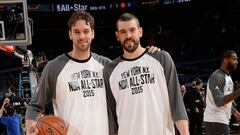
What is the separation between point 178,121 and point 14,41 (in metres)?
4.23

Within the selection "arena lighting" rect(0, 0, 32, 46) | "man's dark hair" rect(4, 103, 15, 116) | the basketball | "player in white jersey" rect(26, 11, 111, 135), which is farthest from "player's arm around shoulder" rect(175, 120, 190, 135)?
"man's dark hair" rect(4, 103, 15, 116)

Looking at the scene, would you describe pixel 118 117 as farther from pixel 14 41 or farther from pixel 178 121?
pixel 14 41

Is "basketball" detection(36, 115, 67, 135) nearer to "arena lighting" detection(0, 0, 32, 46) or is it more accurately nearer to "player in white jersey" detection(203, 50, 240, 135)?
"player in white jersey" detection(203, 50, 240, 135)

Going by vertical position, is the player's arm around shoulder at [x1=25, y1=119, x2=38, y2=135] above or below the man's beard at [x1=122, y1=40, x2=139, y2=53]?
below

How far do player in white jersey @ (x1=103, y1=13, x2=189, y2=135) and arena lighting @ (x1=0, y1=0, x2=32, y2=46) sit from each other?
3.73 meters

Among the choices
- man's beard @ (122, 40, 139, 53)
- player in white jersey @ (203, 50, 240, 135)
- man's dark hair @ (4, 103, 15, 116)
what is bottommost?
man's dark hair @ (4, 103, 15, 116)

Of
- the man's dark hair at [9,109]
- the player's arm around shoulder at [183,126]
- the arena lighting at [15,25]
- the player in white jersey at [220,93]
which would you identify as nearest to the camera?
the player's arm around shoulder at [183,126]

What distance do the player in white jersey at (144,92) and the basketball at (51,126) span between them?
0.49 meters

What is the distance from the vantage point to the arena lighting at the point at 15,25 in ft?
22.9

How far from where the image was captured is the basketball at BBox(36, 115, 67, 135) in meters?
3.49

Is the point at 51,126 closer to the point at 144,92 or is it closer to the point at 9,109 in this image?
the point at 144,92

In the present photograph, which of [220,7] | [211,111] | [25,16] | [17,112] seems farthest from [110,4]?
[211,111]

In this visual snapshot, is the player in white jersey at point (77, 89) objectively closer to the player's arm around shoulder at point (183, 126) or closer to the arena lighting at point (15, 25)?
the player's arm around shoulder at point (183, 126)

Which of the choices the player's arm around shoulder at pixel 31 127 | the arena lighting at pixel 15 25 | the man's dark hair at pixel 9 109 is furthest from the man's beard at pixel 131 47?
the man's dark hair at pixel 9 109
